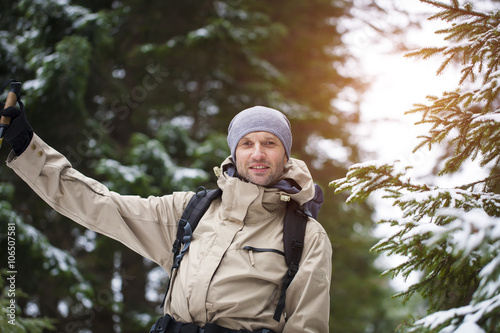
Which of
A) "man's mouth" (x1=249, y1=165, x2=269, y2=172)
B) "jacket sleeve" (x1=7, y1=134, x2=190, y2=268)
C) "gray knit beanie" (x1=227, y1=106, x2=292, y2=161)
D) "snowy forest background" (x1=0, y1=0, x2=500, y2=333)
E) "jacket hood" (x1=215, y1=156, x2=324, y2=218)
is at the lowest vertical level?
"snowy forest background" (x1=0, y1=0, x2=500, y2=333)

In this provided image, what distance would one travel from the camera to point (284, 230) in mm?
2531

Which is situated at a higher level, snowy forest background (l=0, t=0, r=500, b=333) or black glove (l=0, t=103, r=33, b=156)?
black glove (l=0, t=103, r=33, b=156)

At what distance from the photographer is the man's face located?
2.67 metres

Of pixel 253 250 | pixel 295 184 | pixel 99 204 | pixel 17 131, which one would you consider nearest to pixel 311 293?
pixel 253 250

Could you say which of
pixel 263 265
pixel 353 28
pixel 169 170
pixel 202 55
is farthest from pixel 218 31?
pixel 263 265

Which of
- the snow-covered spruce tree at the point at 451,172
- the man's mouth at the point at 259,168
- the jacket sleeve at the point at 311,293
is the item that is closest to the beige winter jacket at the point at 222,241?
the jacket sleeve at the point at 311,293

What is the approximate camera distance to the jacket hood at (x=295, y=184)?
2.59m

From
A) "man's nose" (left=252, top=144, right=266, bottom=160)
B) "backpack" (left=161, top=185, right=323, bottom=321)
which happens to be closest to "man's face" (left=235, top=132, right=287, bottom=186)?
"man's nose" (left=252, top=144, right=266, bottom=160)

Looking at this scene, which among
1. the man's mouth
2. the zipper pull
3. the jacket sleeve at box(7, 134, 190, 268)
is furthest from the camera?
the man's mouth

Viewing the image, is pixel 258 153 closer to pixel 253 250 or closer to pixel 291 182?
pixel 291 182

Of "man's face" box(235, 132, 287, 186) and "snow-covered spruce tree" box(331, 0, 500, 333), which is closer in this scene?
"snow-covered spruce tree" box(331, 0, 500, 333)

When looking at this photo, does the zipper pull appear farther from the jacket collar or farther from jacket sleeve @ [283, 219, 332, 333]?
the jacket collar

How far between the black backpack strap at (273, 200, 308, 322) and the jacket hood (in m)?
0.08

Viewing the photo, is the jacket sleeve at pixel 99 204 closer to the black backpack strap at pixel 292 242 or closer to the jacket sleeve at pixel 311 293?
the black backpack strap at pixel 292 242
